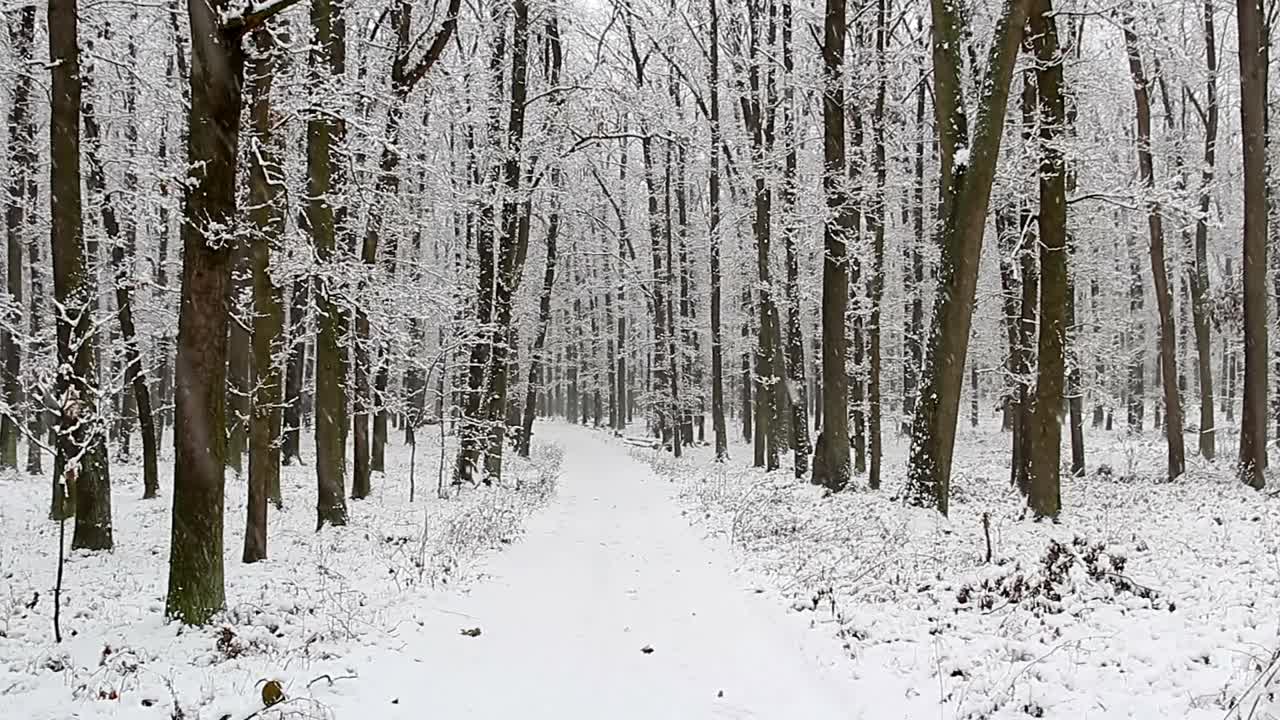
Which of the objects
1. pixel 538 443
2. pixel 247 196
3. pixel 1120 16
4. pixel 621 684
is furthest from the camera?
pixel 538 443

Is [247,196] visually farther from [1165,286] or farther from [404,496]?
[1165,286]

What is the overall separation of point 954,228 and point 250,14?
8879mm

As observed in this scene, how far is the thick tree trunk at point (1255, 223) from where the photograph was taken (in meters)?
14.5

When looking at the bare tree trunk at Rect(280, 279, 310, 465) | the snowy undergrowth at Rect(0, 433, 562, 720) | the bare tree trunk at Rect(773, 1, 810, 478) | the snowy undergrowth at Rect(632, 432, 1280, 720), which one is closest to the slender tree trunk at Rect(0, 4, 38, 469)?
the snowy undergrowth at Rect(0, 433, 562, 720)

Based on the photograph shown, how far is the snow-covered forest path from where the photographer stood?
17.4 ft

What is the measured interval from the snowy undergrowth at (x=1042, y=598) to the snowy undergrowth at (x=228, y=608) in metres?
3.92

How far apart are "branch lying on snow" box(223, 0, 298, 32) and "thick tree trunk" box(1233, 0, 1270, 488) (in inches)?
643

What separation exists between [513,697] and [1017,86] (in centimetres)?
1691

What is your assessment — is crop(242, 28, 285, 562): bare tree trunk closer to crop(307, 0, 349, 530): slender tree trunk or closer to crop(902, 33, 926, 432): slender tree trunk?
crop(307, 0, 349, 530): slender tree trunk

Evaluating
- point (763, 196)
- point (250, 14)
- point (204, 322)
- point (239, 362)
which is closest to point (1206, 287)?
point (763, 196)

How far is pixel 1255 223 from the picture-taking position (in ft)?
48.0

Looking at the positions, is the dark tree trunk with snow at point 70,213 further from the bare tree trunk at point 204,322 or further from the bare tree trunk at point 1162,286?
the bare tree trunk at point 1162,286

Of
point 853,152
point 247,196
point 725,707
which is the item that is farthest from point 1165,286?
point 247,196

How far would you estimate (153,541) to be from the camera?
11.4 m
